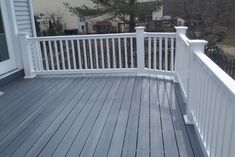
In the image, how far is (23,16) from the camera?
555 cm

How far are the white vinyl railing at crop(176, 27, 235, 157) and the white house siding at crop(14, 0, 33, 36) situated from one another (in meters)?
3.97

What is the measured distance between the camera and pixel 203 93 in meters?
2.32

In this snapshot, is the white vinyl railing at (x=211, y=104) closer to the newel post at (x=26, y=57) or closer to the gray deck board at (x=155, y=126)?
the gray deck board at (x=155, y=126)

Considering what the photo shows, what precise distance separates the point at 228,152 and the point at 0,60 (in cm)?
443

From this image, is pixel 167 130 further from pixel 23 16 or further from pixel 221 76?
pixel 23 16

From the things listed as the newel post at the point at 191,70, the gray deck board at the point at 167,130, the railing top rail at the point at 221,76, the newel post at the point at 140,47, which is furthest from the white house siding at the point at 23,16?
the railing top rail at the point at 221,76

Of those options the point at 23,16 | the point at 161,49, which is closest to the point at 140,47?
the point at 161,49

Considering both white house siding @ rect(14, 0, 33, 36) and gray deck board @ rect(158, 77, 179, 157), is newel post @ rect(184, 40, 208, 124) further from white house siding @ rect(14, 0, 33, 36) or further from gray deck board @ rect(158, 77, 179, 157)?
white house siding @ rect(14, 0, 33, 36)

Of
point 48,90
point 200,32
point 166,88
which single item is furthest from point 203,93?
point 200,32

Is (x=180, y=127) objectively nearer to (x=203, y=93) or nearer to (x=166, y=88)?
(x=203, y=93)

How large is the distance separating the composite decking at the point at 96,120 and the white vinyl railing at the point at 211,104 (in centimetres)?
25

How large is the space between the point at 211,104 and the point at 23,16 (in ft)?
15.7

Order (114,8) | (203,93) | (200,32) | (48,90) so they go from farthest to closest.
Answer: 1. (114,8)
2. (200,32)
3. (48,90)
4. (203,93)

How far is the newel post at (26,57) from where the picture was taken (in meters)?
5.11
